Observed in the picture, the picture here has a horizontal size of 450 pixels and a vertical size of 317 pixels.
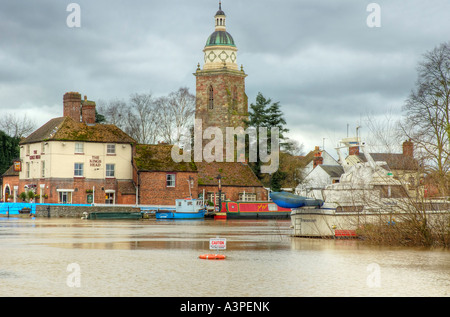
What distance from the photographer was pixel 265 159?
8269 centimetres

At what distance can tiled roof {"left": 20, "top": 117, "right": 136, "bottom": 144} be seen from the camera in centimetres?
7019

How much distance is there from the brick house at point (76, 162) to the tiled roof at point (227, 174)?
30.7 feet

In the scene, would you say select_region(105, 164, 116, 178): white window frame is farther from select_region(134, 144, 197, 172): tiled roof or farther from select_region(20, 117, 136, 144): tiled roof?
select_region(20, 117, 136, 144): tiled roof

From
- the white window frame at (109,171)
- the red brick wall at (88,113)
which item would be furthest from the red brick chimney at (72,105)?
the white window frame at (109,171)

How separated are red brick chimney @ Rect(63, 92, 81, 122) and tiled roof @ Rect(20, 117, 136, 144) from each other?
137 centimetres

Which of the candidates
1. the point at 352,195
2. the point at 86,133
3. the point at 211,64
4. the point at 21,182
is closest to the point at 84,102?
the point at 86,133

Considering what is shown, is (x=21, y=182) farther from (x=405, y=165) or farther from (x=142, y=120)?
(x=405, y=165)

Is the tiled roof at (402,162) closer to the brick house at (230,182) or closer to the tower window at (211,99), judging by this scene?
the brick house at (230,182)

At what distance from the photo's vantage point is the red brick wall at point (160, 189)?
70.8 m

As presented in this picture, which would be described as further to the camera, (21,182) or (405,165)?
(21,182)
